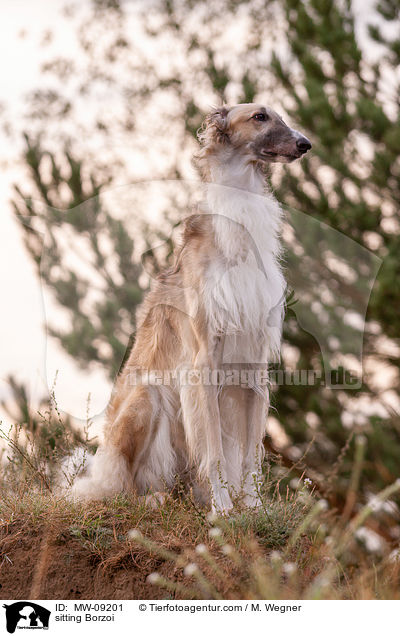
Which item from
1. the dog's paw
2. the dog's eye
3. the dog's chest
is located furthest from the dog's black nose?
the dog's paw

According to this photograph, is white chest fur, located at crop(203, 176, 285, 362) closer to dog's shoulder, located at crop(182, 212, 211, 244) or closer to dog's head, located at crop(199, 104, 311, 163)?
dog's shoulder, located at crop(182, 212, 211, 244)

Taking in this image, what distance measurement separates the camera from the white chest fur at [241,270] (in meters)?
4.80

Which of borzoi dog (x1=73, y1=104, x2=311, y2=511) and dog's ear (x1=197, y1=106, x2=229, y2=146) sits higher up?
dog's ear (x1=197, y1=106, x2=229, y2=146)

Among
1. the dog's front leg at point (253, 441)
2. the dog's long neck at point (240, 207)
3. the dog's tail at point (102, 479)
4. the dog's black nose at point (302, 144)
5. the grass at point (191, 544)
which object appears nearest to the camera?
the grass at point (191, 544)

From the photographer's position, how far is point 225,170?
196 inches

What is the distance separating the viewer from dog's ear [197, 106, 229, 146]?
5.00 meters

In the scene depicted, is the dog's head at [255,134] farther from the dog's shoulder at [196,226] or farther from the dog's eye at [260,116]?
the dog's shoulder at [196,226]

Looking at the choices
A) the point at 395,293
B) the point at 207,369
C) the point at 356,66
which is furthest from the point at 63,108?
the point at 207,369

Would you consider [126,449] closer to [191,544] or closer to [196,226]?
[191,544]

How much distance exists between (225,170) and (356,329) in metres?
2.36

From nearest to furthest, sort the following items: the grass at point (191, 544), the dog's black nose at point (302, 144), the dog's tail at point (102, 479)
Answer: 1. the grass at point (191, 544)
2. the dog's black nose at point (302, 144)
3. the dog's tail at point (102, 479)

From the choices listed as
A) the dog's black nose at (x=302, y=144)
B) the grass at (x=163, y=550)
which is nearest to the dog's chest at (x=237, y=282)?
the dog's black nose at (x=302, y=144)
